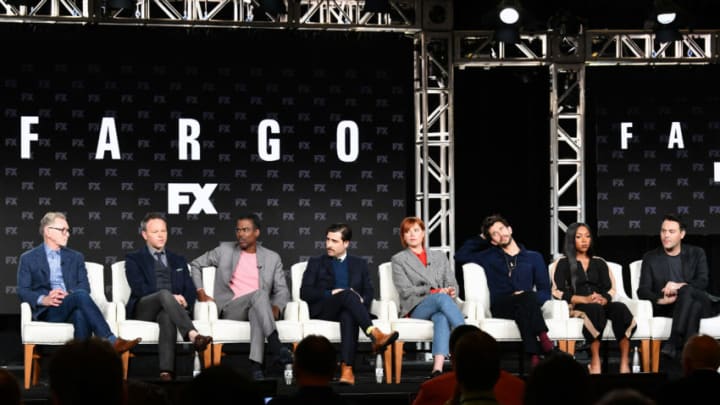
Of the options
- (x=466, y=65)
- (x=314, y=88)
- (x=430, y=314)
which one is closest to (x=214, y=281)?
(x=430, y=314)

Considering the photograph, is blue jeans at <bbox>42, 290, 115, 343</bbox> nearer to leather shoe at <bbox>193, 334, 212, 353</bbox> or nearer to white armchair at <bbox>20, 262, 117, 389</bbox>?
white armchair at <bbox>20, 262, 117, 389</bbox>

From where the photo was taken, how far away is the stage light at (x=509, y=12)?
29.8ft

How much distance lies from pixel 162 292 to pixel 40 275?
2.61 ft

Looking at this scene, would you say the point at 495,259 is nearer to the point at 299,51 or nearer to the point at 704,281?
the point at 704,281

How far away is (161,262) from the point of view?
26.2ft

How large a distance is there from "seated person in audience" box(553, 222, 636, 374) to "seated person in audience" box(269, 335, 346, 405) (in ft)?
15.3

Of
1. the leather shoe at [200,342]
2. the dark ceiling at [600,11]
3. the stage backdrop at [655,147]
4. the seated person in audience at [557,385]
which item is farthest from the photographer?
the dark ceiling at [600,11]

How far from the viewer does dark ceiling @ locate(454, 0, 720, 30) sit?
1005cm

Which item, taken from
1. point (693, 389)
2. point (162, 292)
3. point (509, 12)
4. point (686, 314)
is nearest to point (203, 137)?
point (162, 292)

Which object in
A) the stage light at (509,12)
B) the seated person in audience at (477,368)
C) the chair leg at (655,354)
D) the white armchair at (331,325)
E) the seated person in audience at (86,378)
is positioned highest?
the stage light at (509,12)

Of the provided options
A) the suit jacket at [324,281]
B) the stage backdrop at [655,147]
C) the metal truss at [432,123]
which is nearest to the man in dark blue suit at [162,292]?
the suit jacket at [324,281]

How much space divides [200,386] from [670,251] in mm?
6476

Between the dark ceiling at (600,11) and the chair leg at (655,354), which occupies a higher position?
the dark ceiling at (600,11)

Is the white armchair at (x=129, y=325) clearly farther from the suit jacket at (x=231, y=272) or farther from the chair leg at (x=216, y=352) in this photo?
the suit jacket at (x=231, y=272)
